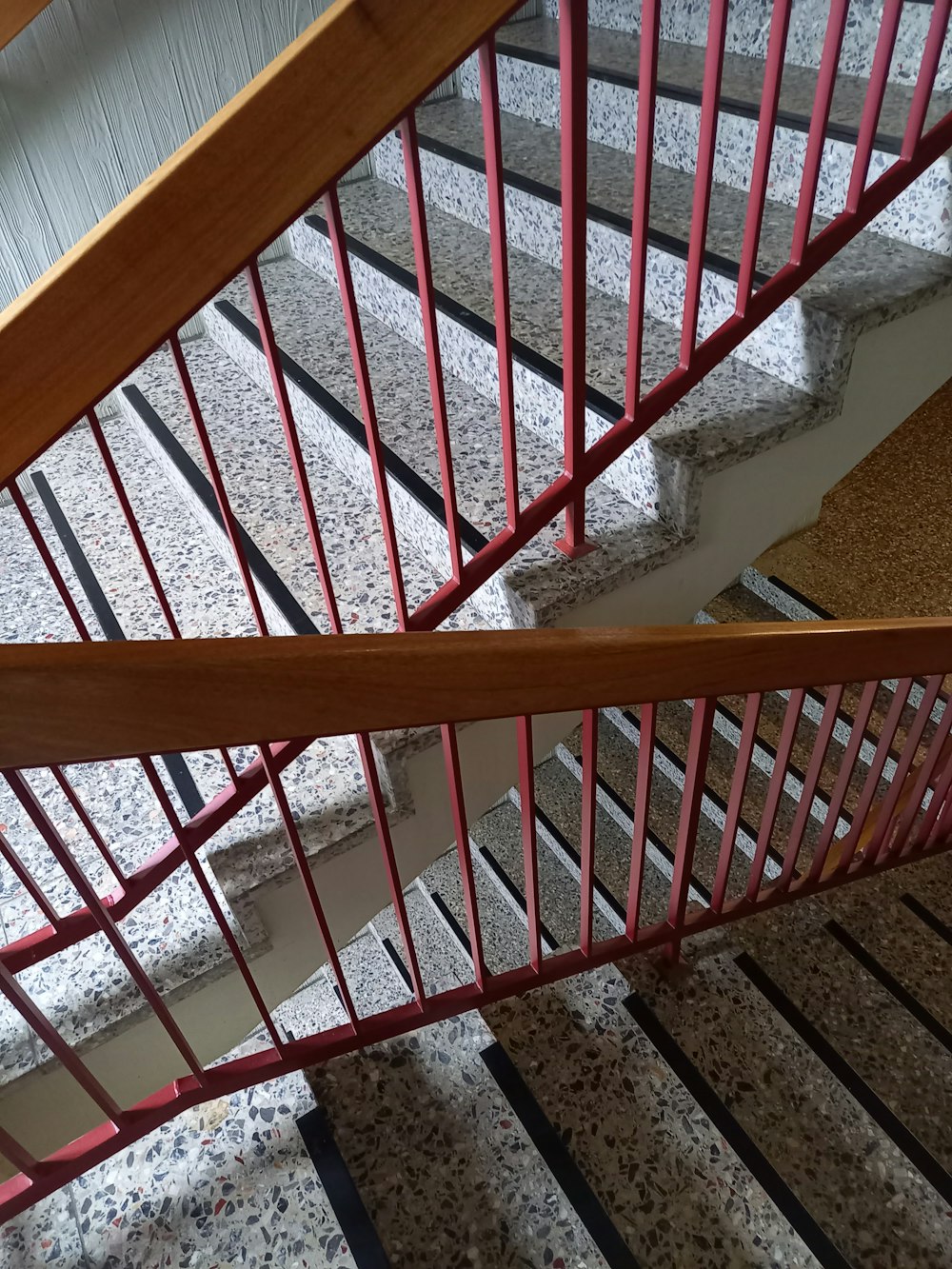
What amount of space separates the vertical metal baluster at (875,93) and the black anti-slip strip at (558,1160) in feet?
4.51

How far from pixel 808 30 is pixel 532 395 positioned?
1.11m

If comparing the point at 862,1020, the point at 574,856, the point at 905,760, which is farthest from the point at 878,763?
the point at 574,856

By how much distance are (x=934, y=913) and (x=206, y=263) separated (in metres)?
2.09

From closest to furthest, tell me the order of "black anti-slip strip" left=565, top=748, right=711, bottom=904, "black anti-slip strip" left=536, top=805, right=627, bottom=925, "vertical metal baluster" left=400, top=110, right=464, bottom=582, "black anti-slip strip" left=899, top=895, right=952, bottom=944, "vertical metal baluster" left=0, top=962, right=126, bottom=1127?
"vertical metal baluster" left=0, top=962, right=126, bottom=1127 < "vertical metal baluster" left=400, top=110, right=464, bottom=582 < "black anti-slip strip" left=899, top=895, right=952, bottom=944 < "black anti-slip strip" left=565, top=748, right=711, bottom=904 < "black anti-slip strip" left=536, top=805, right=627, bottom=925

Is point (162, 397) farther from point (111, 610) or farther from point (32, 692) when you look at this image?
point (32, 692)

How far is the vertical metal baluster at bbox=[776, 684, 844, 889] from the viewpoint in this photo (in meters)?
1.31

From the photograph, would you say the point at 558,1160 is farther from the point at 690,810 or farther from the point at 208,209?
the point at 208,209

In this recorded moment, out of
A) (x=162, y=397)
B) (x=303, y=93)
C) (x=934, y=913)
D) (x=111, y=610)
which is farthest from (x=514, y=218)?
(x=934, y=913)

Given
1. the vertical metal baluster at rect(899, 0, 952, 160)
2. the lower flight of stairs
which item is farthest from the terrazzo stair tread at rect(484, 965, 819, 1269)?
the vertical metal baluster at rect(899, 0, 952, 160)

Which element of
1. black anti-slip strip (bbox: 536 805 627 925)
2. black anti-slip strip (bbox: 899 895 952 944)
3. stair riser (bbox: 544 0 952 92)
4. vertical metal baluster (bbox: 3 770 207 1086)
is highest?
stair riser (bbox: 544 0 952 92)

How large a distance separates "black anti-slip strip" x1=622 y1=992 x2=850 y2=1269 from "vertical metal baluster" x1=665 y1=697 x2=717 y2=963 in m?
0.12

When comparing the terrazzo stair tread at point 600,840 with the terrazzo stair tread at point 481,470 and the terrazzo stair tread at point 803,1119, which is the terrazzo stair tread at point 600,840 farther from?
the terrazzo stair tread at point 481,470

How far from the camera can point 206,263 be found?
0.70 m

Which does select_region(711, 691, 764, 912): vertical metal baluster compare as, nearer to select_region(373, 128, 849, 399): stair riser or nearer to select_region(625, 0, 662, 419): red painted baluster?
select_region(625, 0, 662, 419): red painted baluster
